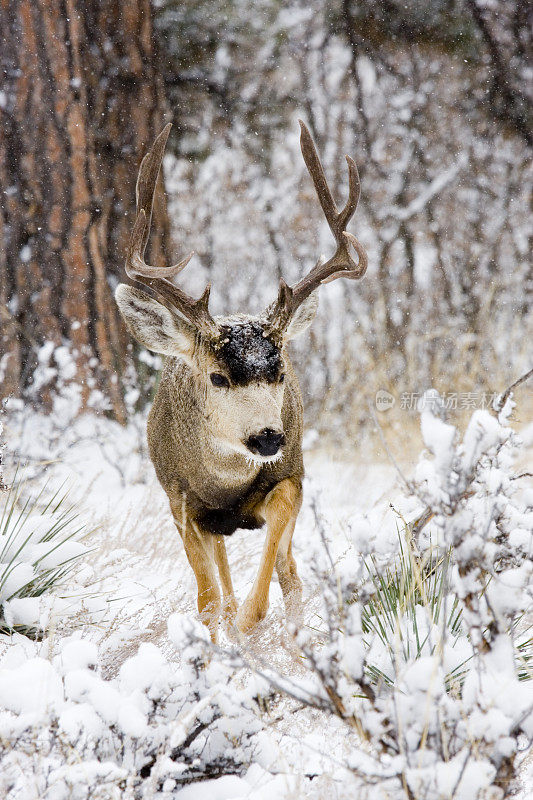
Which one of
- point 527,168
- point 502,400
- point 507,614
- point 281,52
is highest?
point 281,52

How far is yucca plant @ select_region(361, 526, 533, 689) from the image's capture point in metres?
2.55

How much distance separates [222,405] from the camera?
390cm

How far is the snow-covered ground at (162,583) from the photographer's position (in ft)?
7.37

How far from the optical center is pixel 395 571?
9.94 feet

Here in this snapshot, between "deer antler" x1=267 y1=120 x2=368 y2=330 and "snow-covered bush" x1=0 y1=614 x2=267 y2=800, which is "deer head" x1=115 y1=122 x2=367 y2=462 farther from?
"snow-covered bush" x1=0 y1=614 x2=267 y2=800

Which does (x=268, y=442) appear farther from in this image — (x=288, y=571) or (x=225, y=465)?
(x=288, y=571)

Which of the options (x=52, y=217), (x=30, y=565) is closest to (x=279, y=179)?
(x=52, y=217)

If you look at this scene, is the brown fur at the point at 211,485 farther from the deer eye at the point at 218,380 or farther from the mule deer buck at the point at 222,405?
the deer eye at the point at 218,380

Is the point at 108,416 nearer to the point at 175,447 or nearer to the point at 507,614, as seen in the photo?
the point at 175,447

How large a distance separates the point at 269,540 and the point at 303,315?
1.34 m

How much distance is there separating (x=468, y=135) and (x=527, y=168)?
104cm

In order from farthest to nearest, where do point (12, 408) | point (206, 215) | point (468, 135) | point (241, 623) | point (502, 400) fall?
point (468, 135), point (206, 215), point (12, 408), point (241, 623), point (502, 400)

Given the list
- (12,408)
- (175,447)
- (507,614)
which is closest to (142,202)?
(175,447)

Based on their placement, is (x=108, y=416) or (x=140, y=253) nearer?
(x=140, y=253)
